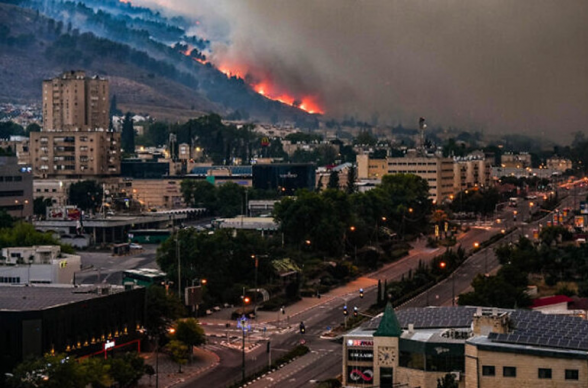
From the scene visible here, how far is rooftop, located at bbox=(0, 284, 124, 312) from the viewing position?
4397 cm

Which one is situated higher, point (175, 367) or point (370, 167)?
point (370, 167)

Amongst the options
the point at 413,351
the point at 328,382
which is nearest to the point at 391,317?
the point at 413,351

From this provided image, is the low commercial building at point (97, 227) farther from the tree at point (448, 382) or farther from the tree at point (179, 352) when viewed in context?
the tree at point (448, 382)

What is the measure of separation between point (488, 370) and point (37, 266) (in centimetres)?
3034

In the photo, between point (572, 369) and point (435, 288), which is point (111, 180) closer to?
point (435, 288)

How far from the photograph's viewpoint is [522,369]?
33.6m

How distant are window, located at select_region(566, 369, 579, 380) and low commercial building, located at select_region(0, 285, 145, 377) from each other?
711 inches

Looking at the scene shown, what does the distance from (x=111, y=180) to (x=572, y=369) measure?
9097 cm

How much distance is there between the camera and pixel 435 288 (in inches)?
2601

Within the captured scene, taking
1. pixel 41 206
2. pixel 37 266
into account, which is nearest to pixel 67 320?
pixel 37 266

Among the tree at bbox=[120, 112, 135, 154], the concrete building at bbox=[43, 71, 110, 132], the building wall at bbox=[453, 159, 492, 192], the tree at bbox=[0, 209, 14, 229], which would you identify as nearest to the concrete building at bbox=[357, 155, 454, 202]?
the building wall at bbox=[453, 159, 492, 192]

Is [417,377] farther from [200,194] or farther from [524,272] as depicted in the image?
[200,194]

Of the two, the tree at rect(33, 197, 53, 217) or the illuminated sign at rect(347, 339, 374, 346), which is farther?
the tree at rect(33, 197, 53, 217)

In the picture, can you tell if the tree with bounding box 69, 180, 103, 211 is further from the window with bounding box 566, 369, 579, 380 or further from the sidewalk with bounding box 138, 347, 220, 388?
the window with bounding box 566, 369, 579, 380
